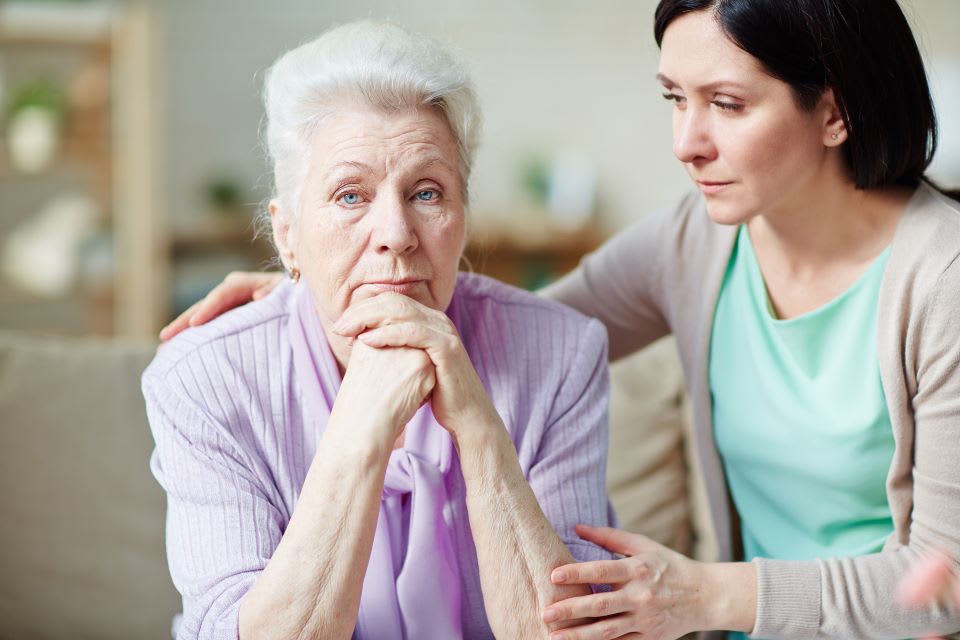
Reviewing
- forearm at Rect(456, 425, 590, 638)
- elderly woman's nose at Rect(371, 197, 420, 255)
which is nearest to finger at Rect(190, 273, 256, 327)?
elderly woman's nose at Rect(371, 197, 420, 255)

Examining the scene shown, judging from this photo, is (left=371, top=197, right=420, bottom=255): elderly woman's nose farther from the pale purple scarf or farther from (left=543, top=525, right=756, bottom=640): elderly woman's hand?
(left=543, top=525, right=756, bottom=640): elderly woman's hand

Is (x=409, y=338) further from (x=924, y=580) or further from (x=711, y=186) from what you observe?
(x=924, y=580)

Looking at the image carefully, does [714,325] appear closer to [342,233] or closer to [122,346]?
[342,233]

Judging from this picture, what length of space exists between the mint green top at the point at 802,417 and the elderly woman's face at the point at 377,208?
555mm

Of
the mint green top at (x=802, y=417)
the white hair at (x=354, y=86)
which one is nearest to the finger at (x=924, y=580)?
the mint green top at (x=802, y=417)

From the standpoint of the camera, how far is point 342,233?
1.38 metres

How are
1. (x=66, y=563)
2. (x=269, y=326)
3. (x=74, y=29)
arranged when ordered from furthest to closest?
(x=74, y=29)
(x=66, y=563)
(x=269, y=326)

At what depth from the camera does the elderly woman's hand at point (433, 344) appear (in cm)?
134

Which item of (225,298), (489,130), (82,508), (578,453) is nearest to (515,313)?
(578,453)

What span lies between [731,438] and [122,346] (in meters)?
1.23

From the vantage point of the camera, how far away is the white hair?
4.56 feet

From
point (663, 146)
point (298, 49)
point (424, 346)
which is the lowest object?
point (424, 346)

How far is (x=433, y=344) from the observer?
52.9 inches

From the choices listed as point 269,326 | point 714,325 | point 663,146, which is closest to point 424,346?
point 269,326
